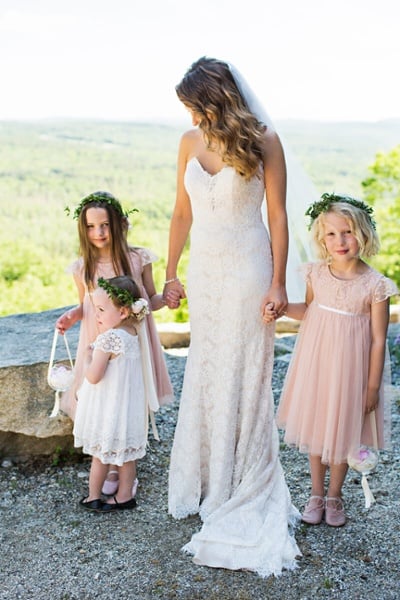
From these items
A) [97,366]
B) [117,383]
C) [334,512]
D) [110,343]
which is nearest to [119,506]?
[117,383]

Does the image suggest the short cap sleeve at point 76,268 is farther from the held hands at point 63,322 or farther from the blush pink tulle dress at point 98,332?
Result: the held hands at point 63,322

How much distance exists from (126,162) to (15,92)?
1919 centimetres

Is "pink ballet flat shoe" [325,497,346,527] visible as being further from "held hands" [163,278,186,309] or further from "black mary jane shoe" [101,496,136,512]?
"held hands" [163,278,186,309]

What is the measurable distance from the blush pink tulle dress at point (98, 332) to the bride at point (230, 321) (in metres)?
0.20

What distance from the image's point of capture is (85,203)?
378 centimetres

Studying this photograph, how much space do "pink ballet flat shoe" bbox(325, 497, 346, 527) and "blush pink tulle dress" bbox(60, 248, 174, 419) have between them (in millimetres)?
1095

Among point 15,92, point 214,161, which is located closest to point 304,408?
point 214,161

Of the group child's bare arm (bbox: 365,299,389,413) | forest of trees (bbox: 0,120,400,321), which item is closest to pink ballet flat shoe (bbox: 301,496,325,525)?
child's bare arm (bbox: 365,299,389,413)

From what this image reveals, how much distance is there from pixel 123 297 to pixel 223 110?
1013 millimetres

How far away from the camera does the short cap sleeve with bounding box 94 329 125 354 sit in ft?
11.7

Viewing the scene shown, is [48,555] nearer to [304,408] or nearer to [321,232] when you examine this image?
[304,408]

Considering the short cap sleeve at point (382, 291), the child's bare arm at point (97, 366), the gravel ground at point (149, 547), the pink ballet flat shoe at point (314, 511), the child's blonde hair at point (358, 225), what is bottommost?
the gravel ground at point (149, 547)

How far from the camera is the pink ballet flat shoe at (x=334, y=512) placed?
3600 millimetres

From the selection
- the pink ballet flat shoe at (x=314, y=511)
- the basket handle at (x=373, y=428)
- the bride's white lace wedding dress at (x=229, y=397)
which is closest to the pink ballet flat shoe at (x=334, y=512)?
the pink ballet flat shoe at (x=314, y=511)
